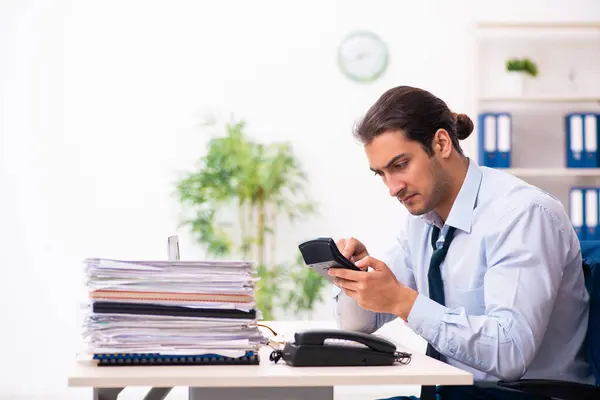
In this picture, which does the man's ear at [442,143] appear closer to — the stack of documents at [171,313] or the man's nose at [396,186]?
the man's nose at [396,186]

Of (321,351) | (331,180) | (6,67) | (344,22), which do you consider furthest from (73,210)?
(321,351)

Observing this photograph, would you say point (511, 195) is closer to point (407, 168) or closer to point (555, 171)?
point (407, 168)

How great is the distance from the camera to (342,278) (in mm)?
1562

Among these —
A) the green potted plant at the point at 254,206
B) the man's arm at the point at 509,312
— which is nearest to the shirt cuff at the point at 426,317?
the man's arm at the point at 509,312

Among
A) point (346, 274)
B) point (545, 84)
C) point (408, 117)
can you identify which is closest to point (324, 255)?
point (346, 274)

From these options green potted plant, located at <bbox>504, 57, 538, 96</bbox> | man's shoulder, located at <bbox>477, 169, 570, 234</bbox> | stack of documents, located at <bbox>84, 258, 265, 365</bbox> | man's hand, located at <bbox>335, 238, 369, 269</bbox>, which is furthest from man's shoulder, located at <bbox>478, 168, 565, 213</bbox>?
green potted plant, located at <bbox>504, 57, 538, 96</bbox>

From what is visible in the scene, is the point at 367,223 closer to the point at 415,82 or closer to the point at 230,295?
the point at 415,82

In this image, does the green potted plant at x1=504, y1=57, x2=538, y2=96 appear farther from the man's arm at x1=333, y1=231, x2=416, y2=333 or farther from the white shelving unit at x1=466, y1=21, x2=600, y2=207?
the man's arm at x1=333, y1=231, x2=416, y2=333

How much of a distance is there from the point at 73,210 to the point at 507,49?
2.56 m

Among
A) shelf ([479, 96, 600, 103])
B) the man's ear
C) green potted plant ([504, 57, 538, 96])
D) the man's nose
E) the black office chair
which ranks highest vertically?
green potted plant ([504, 57, 538, 96])

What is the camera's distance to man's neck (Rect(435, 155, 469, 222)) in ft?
6.19

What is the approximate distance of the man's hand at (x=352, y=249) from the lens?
1862mm

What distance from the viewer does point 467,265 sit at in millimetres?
1753

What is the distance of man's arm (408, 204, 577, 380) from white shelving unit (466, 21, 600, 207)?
277cm
